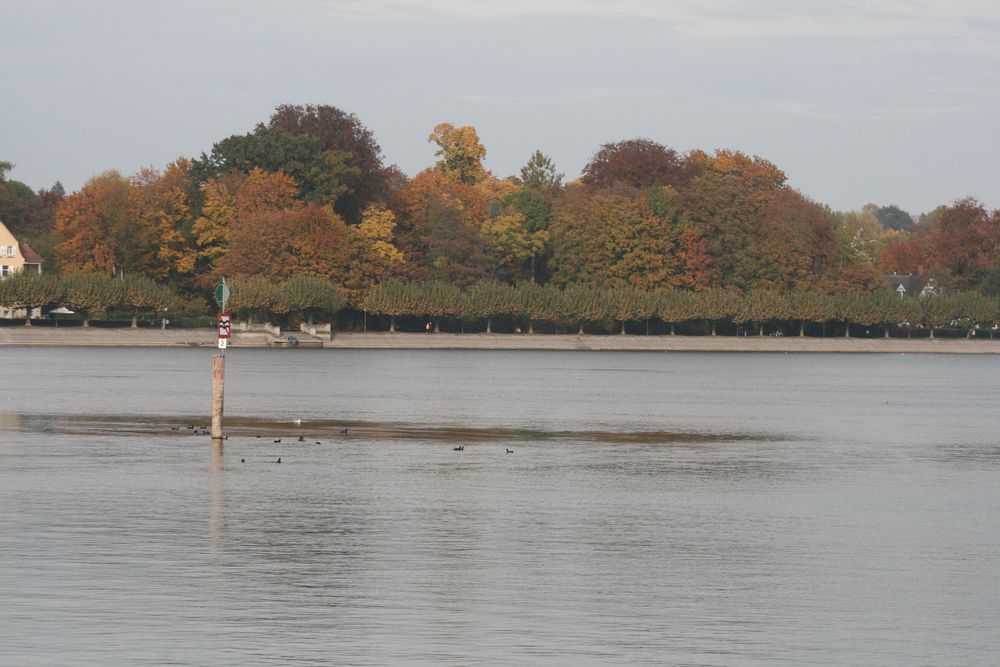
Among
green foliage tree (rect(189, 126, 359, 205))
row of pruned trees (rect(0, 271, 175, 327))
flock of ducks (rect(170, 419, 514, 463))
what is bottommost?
flock of ducks (rect(170, 419, 514, 463))

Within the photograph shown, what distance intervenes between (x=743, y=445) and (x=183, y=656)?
118 ft

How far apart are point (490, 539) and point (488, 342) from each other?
144417 mm

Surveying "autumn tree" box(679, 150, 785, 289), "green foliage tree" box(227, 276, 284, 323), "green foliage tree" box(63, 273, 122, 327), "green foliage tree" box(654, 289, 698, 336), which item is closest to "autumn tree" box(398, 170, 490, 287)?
"green foliage tree" box(227, 276, 284, 323)

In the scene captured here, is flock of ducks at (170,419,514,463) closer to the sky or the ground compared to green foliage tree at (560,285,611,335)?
closer to the ground

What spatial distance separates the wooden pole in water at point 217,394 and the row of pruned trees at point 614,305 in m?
114

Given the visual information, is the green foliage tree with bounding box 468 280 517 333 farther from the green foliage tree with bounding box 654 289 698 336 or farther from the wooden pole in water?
the wooden pole in water

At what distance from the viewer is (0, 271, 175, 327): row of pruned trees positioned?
494 feet

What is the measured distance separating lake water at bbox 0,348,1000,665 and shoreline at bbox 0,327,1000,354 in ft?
287

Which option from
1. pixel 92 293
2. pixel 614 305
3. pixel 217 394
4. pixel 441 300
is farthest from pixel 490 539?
pixel 614 305

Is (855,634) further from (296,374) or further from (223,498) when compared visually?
(296,374)

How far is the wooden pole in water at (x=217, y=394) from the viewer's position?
42.1 meters

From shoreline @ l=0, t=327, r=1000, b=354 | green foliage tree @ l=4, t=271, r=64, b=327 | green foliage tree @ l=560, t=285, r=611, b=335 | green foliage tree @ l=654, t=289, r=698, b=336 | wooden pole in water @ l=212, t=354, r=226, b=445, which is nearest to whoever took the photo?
wooden pole in water @ l=212, t=354, r=226, b=445

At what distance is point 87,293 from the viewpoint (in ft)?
493

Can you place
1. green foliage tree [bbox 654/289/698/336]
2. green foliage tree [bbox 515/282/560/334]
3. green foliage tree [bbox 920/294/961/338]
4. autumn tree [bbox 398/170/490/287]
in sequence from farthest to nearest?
green foliage tree [bbox 920/294/961/338] → autumn tree [bbox 398/170/490/287] → green foliage tree [bbox 654/289/698/336] → green foliage tree [bbox 515/282/560/334]
